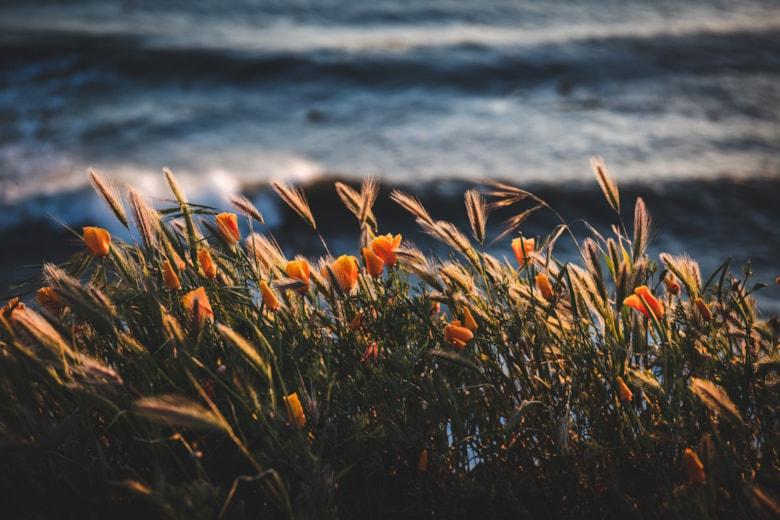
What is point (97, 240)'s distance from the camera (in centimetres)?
168

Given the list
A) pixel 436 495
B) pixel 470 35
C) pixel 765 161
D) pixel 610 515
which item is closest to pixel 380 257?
pixel 436 495

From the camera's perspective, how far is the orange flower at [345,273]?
5.80 ft

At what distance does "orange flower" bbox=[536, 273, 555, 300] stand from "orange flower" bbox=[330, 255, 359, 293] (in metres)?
0.44

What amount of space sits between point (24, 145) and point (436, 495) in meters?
4.66

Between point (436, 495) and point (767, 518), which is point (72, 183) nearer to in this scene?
point (436, 495)

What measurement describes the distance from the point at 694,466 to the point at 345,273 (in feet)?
2.77

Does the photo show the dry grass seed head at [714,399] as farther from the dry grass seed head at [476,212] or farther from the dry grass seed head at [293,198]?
the dry grass seed head at [293,198]

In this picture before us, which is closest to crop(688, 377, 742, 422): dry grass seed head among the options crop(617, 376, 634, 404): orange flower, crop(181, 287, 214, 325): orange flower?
crop(617, 376, 634, 404): orange flower

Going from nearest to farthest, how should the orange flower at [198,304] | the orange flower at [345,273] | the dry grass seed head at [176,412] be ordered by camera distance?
the dry grass seed head at [176,412], the orange flower at [198,304], the orange flower at [345,273]

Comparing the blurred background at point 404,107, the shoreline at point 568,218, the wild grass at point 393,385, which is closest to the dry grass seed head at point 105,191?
the wild grass at point 393,385

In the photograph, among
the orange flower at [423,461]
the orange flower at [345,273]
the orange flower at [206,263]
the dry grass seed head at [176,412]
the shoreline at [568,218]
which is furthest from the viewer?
the shoreline at [568,218]

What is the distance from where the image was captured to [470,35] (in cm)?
705

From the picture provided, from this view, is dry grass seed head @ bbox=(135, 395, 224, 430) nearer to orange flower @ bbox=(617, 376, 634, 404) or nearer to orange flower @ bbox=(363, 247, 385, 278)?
orange flower @ bbox=(363, 247, 385, 278)

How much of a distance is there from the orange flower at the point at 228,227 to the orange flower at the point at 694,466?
3.68 feet
